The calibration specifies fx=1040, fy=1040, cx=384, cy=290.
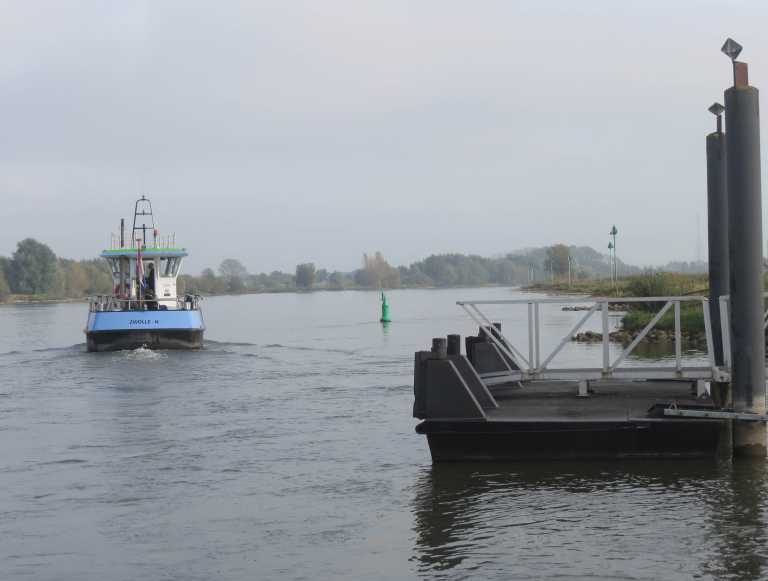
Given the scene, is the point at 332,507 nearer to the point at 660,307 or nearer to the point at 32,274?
the point at 660,307

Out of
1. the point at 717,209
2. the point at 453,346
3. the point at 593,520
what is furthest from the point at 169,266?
the point at 593,520

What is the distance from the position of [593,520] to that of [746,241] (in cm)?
429

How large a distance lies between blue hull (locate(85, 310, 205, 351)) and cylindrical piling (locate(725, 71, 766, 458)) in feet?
96.2

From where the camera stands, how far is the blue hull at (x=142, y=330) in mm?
39562

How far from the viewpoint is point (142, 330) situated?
3944 cm

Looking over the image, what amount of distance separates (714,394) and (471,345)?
15.2 ft

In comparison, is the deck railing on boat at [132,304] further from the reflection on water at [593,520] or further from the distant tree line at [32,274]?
the distant tree line at [32,274]

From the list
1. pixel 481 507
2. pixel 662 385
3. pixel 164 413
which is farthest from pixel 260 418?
pixel 481 507

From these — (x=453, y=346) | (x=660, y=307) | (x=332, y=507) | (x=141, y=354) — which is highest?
(x=660, y=307)

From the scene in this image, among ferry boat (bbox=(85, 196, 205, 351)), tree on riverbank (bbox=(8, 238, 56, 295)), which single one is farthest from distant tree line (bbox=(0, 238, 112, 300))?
ferry boat (bbox=(85, 196, 205, 351))

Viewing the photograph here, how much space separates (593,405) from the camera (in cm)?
1541

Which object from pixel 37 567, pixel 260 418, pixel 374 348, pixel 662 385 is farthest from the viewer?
pixel 374 348

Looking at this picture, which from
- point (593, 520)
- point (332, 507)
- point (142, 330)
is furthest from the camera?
point (142, 330)

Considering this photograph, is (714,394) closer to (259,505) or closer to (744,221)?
(744,221)
